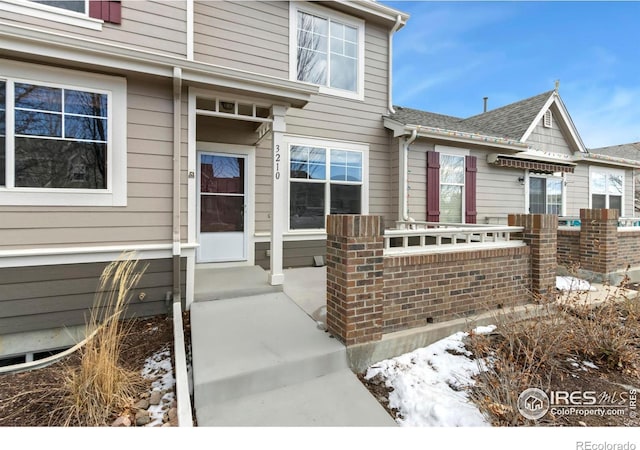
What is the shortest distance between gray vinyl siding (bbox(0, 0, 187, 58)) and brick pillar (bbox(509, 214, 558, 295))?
550cm

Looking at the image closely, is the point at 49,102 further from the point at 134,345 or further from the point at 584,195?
the point at 584,195

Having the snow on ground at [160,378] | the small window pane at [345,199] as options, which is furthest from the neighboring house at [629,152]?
the snow on ground at [160,378]

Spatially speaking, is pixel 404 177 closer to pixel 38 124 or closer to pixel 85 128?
pixel 85 128

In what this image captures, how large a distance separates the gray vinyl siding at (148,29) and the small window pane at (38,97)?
0.97 m

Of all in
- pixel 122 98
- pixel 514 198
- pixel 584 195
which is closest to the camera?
pixel 122 98

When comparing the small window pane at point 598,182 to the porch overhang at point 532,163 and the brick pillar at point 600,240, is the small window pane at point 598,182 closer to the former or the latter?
the porch overhang at point 532,163

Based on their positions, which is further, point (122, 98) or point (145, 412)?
point (122, 98)

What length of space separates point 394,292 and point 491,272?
151 centimetres

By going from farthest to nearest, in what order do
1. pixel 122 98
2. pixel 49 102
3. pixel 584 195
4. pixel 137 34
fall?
pixel 584 195 < pixel 137 34 < pixel 122 98 < pixel 49 102

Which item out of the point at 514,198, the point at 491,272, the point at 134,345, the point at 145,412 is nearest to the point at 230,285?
the point at 134,345

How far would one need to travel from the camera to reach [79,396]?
6.89 feet

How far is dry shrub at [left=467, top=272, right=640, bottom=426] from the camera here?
2396 millimetres

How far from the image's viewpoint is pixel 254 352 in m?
2.59

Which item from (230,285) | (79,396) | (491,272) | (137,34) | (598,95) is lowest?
(79,396)
